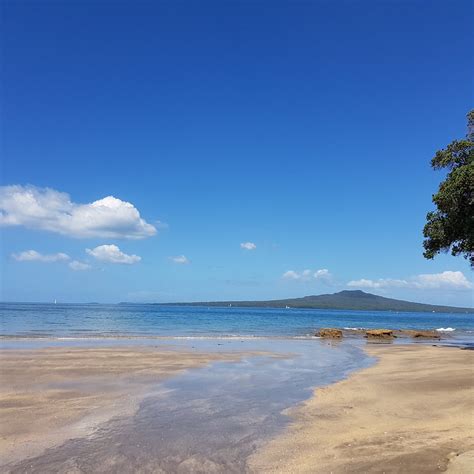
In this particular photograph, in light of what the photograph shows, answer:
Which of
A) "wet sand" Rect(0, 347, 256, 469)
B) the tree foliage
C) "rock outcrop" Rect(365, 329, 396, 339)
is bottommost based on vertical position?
"rock outcrop" Rect(365, 329, 396, 339)

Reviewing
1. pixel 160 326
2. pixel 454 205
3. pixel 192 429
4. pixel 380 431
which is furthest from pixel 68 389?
pixel 160 326

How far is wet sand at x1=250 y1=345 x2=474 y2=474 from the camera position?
707 cm

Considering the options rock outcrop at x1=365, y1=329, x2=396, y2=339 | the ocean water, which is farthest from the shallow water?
rock outcrop at x1=365, y1=329, x2=396, y2=339

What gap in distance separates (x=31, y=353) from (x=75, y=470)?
18283mm

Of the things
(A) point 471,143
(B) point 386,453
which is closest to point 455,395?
(B) point 386,453

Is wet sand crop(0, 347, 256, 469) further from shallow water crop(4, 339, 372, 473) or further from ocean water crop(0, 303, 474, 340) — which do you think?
ocean water crop(0, 303, 474, 340)

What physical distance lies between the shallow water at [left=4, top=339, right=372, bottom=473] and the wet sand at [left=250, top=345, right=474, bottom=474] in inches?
23.6

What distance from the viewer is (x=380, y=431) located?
352 inches

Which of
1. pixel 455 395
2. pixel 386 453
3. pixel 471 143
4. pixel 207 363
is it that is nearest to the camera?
pixel 386 453

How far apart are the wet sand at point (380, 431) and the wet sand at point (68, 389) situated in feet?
13.8

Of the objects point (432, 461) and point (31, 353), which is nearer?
point (432, 461)

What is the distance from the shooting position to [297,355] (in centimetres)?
2464

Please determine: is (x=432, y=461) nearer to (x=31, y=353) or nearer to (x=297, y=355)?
(x=297, y=355)

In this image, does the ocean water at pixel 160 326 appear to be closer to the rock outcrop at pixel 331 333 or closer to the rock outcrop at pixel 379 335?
the rock outcrop at pixel 331 333
